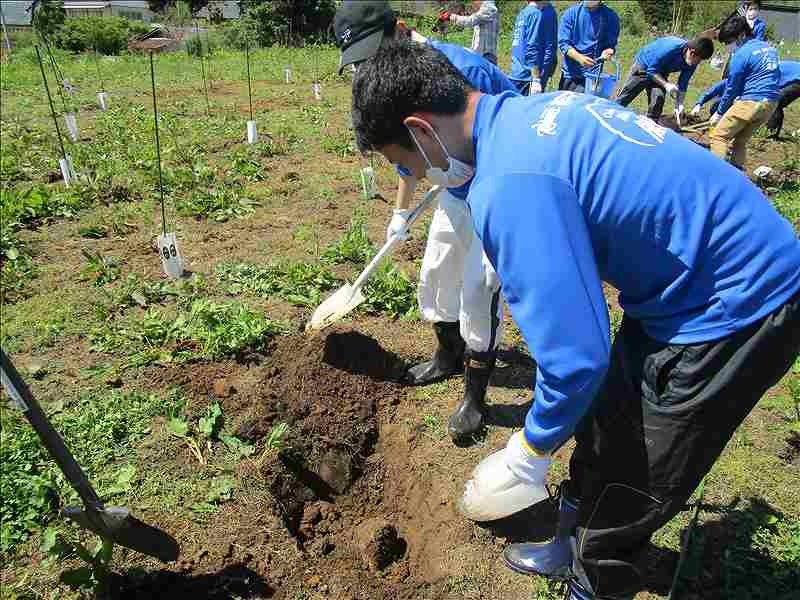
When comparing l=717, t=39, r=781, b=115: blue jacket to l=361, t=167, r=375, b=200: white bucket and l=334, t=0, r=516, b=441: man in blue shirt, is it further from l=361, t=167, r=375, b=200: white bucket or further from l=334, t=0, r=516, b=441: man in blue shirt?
l=334, t=0, r=516, b=441: man in blue shirt

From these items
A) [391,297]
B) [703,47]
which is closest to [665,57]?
[703,47]

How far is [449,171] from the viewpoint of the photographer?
180cm

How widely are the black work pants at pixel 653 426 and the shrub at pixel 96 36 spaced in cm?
2281

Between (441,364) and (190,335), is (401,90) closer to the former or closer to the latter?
(441,364)

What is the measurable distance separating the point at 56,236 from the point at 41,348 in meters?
1.90

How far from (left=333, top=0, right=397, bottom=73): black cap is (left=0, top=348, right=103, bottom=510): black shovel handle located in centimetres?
193

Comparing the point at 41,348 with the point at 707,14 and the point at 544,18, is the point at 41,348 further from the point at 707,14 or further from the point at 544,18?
the point at 707,14

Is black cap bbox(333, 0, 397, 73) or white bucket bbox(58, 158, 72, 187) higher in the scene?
black cap bbox(333, 0, 397, 73)

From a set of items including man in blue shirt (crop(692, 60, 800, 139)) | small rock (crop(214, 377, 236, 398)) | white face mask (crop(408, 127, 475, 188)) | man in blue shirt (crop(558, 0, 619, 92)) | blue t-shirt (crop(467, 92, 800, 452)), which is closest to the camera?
blue t-shirt (crop(467, 92, 800, 452))

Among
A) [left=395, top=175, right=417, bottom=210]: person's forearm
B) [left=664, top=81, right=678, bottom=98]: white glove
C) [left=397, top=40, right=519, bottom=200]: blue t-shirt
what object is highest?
[left=397, top=40, right=519, bottom=200]: blue t-shirt

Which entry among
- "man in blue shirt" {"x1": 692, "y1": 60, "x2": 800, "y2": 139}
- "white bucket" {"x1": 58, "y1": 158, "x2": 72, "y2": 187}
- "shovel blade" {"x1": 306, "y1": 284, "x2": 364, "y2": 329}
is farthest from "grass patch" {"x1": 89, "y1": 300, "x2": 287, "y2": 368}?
"man in blue shirt" {"x1": 692, "y1": 60, "x2": 800, "y2": 139}

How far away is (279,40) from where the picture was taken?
23344 mm

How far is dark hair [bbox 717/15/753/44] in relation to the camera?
5.96 metres

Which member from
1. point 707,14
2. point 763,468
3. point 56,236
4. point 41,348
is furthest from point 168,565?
point 707,14
